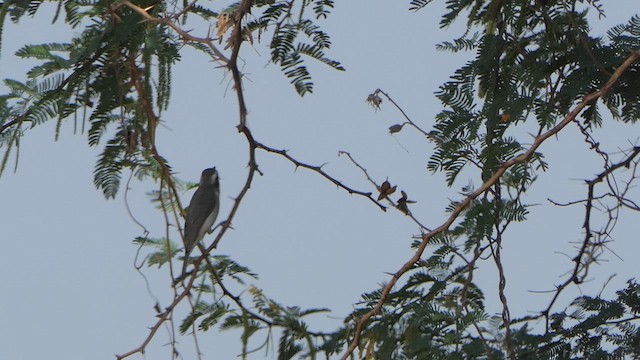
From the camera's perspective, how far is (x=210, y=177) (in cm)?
812

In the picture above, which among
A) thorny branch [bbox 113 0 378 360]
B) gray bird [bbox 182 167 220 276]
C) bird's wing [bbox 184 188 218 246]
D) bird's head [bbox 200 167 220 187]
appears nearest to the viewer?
thorny branch [bbox 113 0 378 360]

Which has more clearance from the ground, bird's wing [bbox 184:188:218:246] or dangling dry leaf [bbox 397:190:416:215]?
bird's wing [bbox 184:188:218:246]

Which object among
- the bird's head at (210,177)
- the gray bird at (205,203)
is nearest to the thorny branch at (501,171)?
the gray bird at (205,203)

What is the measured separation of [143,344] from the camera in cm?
355

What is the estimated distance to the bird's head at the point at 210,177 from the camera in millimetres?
7934

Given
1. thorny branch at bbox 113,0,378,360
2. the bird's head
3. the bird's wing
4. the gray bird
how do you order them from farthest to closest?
the bird's head < the gray bird < the bird's wing < thorny branch at bbox 113,0,378,360

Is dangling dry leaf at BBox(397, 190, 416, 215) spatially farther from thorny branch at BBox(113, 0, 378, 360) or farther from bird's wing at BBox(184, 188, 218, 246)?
bird's wing at BBox(184, 188, 218, 246)

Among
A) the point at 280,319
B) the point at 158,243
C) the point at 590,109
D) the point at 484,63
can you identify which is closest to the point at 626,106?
the point at 590,109

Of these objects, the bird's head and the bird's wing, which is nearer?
the bird's wing

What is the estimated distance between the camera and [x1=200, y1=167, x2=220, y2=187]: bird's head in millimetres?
7934

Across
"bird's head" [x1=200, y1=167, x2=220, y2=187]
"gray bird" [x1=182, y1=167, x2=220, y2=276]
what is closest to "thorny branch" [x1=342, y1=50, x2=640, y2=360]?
"gray bird" [x1=182, y1=167, x2=220, y2=276]

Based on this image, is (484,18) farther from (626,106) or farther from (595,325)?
(595,325)

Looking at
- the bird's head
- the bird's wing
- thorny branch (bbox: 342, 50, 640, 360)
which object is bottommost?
thorny branch (bbox: 342, 50, 640, 360)

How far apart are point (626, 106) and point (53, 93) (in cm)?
247
